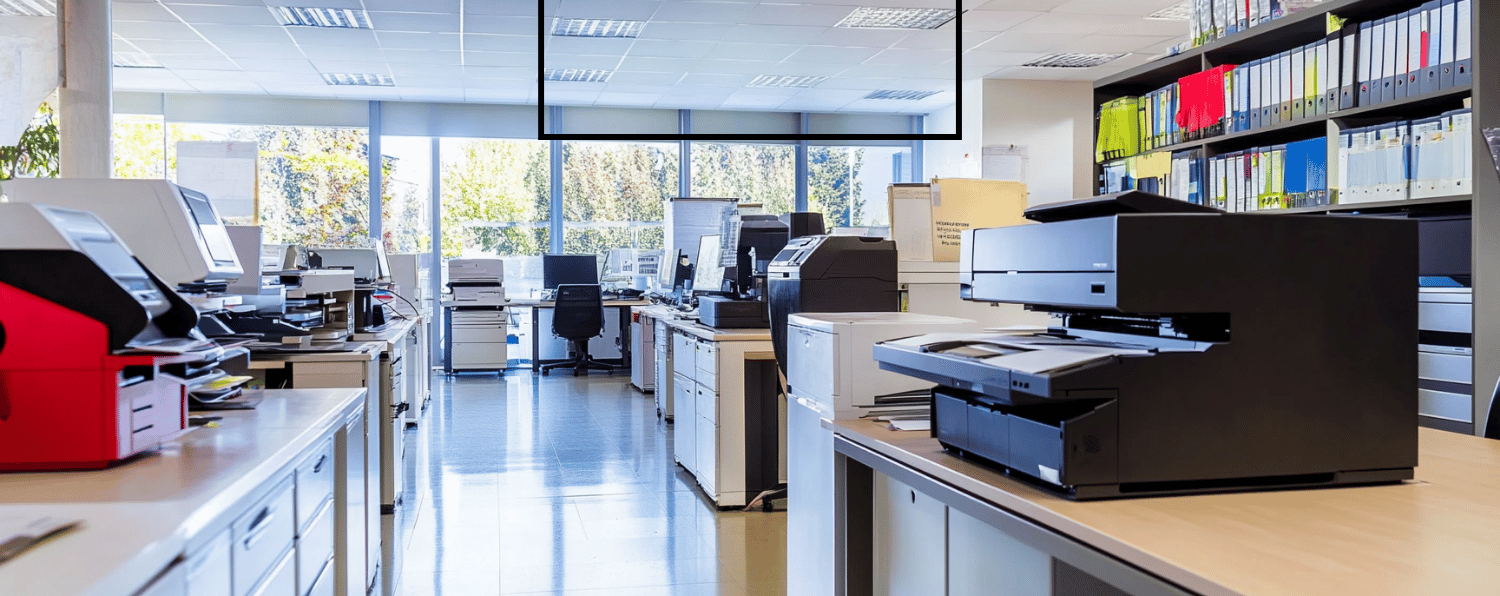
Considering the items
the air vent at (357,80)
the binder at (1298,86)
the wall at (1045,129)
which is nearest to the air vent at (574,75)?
the binder at (1298,86)

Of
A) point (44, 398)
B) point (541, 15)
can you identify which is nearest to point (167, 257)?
point (44, 398)

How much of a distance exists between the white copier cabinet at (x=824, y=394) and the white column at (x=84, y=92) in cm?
297

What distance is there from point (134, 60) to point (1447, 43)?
8.96 metres

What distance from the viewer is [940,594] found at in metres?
1.88

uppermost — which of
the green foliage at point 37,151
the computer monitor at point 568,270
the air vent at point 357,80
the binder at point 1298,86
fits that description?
the air vent at point 357,80

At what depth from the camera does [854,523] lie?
2.27 metres

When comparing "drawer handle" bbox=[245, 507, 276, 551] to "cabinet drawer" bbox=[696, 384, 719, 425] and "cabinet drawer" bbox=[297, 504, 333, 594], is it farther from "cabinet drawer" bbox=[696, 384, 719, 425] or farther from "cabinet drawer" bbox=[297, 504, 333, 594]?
"cabinet drawer" bbox=[696, 384, 719, 425]

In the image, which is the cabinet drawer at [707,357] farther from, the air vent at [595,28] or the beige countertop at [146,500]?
the beige countertop at [146,500]

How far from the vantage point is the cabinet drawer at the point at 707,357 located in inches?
173

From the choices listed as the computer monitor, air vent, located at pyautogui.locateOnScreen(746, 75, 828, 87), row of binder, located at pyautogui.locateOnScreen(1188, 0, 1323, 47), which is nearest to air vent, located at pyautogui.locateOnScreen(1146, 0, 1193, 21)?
air vent, located at pyautogui.locateOnScreen(746, 75, 828, 87)

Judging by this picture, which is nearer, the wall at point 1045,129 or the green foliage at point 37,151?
the green foliage at point 37,151

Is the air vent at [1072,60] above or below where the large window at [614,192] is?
above

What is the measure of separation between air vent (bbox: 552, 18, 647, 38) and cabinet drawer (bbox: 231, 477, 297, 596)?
2.02 meters

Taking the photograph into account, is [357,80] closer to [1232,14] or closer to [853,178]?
[853,178]
